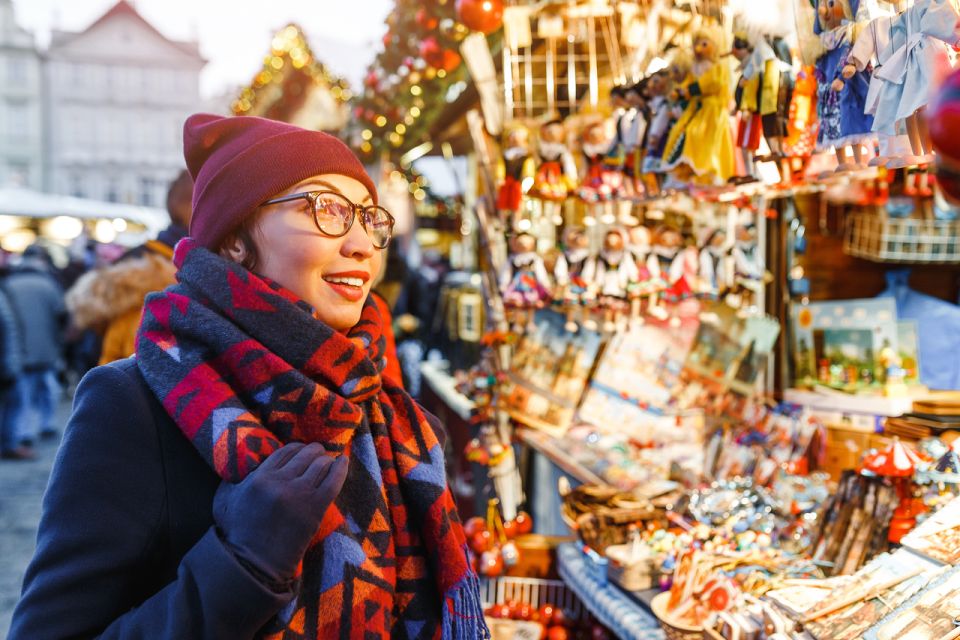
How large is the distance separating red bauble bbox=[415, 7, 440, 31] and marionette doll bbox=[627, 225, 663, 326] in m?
2.14

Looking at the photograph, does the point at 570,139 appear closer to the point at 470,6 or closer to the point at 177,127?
the point at 470,6

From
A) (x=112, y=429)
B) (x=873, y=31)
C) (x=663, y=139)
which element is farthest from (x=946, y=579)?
(x=112, y=429)

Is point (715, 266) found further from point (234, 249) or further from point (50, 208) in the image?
point (50, 208)

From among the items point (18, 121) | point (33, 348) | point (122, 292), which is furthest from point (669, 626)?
point (18, 121)

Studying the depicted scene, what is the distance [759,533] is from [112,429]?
81.6 inches

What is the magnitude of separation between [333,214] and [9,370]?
6592mm

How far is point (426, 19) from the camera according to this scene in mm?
4523

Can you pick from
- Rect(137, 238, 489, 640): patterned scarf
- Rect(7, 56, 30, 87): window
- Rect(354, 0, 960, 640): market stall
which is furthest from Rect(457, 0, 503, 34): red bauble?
Rect(7, 56, 30, 87): window

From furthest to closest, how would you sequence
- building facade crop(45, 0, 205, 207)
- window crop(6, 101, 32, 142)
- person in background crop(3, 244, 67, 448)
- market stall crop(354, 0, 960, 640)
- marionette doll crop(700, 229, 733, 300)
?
building facade crop(45, 0, 205, 207)
window crop(6, 101, 32, 142)
person in background crop(3, 244, 67, 448)
marionette doll crop(700, 229, 733, 300)
market stall crop(354, 0, 960, 640)

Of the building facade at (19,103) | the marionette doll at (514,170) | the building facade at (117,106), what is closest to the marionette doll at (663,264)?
the marionette doll at (514,170)

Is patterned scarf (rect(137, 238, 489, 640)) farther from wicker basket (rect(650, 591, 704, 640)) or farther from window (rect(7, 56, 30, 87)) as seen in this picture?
window (rect(7, 56, 30, 87))

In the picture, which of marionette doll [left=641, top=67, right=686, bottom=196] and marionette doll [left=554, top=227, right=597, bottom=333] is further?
marionette doll [left=554, top=227, right=597, bottom=333]

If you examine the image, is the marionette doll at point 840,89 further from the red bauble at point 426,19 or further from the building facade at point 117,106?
the building facade at point 117,106

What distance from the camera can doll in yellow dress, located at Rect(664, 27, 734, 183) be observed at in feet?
7.20
